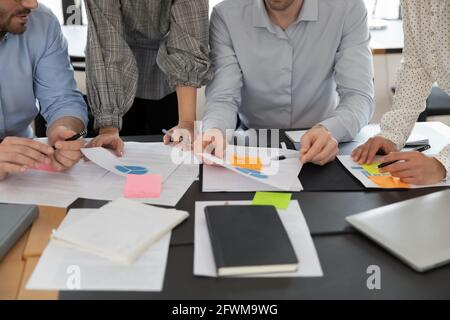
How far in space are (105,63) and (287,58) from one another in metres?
0.60

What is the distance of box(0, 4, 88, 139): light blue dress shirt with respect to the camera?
1.39m

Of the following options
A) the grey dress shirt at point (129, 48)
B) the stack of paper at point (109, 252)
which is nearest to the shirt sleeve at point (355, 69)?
the grey dress shirt at point (129, 48)

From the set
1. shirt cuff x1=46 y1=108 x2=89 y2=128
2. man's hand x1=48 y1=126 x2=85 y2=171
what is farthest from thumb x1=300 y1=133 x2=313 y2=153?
shirt cuff x1=46 y1=108 x2=89 y2=128

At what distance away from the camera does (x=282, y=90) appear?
163 cm

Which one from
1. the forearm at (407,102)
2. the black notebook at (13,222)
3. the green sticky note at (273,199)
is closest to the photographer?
the black notebook at (13,222)

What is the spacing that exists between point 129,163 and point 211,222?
1.36ft

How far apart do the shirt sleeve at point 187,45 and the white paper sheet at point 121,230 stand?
0.61 metres

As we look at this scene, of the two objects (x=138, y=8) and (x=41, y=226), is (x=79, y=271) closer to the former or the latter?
(x=41, y=226)

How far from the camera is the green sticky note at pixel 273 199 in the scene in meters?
0.95

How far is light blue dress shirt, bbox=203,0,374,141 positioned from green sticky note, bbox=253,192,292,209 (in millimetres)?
490

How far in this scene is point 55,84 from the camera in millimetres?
1448

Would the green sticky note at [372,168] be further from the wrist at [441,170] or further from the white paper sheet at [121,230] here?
the white paper sheet at [121,230]

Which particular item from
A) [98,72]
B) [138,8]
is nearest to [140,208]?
[98,72]

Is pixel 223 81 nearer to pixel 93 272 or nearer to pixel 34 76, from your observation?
pixel 34 76
